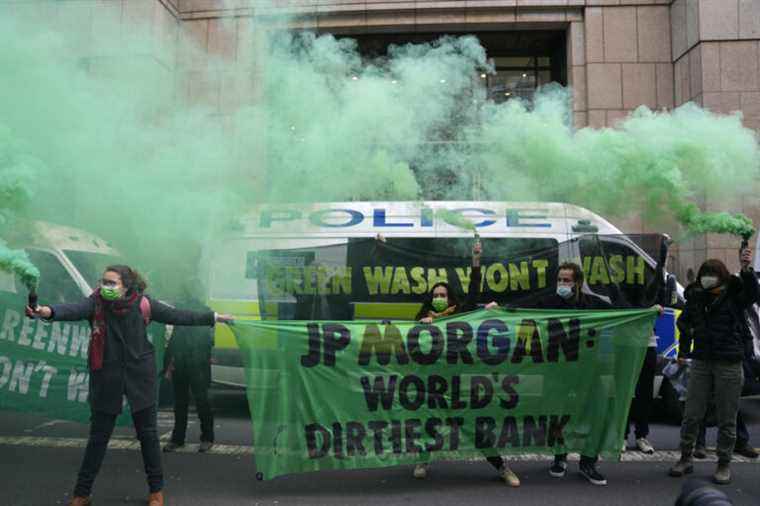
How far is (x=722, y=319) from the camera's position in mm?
4938

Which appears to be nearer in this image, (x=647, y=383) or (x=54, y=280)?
(x=647, y=383)

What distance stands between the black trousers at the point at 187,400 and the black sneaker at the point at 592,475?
10.9 feet

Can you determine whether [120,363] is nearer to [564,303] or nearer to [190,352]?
A: [190,352]

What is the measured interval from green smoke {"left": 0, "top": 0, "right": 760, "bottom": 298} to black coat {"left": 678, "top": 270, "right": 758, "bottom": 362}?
955 millimetres

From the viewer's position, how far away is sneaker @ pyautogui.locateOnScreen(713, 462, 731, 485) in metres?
4.82

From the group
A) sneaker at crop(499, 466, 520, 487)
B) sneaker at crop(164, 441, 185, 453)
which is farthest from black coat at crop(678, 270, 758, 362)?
sneaker at crop(164, 441, 185, 453)

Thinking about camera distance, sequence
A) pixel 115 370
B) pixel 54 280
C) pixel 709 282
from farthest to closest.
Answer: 1. pixel 54 280
2. pixel 709 282
3. pixel 115 370

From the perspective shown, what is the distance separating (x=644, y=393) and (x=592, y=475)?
1251 mm

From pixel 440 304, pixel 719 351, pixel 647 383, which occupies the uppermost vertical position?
pixel 440 304

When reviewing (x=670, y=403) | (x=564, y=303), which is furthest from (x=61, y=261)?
(x=670, y=403)

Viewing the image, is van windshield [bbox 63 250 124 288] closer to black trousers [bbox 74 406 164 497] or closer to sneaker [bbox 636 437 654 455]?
black trousers [bbox 74 406 164 497]

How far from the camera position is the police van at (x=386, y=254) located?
22.4 ft

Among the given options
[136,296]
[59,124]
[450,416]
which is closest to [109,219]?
[59,124]

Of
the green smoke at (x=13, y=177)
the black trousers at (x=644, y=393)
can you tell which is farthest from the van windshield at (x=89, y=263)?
the black trousers at (x=644, y=393)
